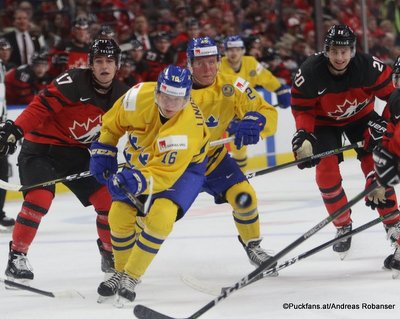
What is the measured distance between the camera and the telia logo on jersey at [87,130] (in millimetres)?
4910

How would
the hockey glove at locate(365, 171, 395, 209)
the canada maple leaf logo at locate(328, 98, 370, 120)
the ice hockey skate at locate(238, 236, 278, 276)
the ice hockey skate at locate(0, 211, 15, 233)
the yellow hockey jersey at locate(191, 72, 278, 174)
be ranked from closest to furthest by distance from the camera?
the hockey glove at locate(365, 171, 395, 209) → the yellow hockey jersey at locate(191, 72, 278, 174) → the ice hockey skate at locate(238, 236, 278, 276) → the canada maple leaf logo at locate(328, 98, 370, 120) → the ice hockey skate at locate(0, 211, 15, 233)

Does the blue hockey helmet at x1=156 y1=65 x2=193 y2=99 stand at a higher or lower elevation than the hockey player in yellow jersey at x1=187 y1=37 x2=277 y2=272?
higher

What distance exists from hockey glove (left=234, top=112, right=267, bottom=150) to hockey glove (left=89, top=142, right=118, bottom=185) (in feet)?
2.03

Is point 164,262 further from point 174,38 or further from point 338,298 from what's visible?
point 174,38

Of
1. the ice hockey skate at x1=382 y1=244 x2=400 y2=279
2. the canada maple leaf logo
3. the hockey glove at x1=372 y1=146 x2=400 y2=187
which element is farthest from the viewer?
the canada maple leaf logo

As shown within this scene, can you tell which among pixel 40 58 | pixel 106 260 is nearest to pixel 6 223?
pixel 106 260

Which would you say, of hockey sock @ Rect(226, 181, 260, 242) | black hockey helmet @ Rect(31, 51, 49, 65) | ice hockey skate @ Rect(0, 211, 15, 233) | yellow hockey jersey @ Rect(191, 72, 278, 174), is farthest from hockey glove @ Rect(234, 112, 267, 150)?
black hockey helmet @ Rect(31, 51, 49, 65)

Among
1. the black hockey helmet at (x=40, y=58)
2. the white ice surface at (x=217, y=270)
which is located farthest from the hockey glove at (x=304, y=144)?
the black hockey helmet at (x=40, y=58)

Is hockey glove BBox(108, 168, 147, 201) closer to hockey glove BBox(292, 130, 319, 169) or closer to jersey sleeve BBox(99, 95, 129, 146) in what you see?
jersey sleeve BBox(99, 95, 129, 146)

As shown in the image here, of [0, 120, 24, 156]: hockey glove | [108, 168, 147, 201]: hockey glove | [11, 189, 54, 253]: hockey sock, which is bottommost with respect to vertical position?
[11, 189, 54, 253]: hockey sock

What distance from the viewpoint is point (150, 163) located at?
426 cm

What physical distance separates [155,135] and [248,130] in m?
0.56

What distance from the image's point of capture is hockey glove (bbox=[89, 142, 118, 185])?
4.41 metres

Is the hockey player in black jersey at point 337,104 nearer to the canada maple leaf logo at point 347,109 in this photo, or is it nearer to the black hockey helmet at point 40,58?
the canada maple leaf logo at point 347,109
